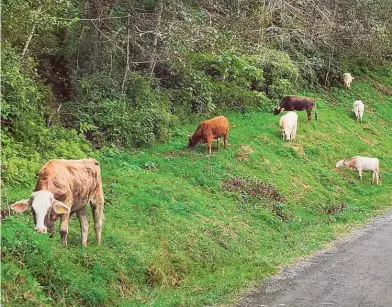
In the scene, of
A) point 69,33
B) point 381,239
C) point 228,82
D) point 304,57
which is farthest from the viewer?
point 304,57

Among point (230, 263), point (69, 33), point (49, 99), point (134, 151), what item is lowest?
point (230, 263)

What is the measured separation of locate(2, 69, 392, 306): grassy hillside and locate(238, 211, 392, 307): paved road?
46 centimetres

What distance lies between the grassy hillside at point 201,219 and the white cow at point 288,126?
498 mm

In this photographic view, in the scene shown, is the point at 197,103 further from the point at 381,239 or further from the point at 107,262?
the point at 107,262

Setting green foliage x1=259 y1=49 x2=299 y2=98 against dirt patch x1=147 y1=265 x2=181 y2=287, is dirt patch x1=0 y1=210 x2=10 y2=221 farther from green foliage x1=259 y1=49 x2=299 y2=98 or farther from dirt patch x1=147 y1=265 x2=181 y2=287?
green foliage x1=259 y1=49 x2=299 y2=98

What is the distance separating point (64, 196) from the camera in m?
9.68

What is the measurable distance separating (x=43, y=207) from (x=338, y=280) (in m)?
6.41

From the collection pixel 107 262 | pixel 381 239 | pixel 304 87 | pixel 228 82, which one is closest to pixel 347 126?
pixel 304 87

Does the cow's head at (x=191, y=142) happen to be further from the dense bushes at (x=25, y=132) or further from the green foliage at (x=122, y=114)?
the dense bushes at (x=25, y=132)

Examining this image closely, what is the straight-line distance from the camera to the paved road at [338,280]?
34.5 ft

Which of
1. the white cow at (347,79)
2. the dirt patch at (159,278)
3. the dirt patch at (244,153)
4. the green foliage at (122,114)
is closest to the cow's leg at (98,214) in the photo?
the dirt patch at (159,278)

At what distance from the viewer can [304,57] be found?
31672mm

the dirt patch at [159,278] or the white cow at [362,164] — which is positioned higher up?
the white cow at [362,164]

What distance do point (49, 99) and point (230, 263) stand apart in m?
9.10
